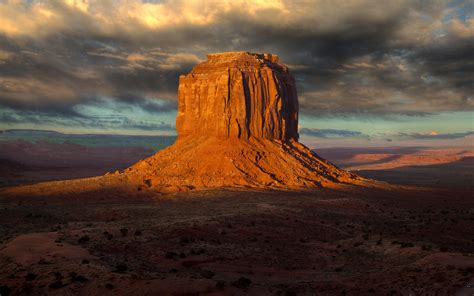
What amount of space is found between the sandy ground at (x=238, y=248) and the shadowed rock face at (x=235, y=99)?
2244cm

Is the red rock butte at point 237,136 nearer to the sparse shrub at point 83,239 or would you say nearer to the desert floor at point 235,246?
the desert floor at point 235,246

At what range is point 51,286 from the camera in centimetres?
1775

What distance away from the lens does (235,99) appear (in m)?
75.4

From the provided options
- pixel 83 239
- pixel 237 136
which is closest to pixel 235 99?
pixel 237 136

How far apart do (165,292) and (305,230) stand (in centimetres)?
2189

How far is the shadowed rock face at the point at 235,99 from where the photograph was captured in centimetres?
7500

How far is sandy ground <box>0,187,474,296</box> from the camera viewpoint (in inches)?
716

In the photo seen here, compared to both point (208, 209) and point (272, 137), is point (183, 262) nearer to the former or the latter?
point (208, 209)

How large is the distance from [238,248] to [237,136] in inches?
1824

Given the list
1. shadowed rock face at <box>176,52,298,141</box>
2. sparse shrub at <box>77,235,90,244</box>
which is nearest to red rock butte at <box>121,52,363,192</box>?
shadowed rock face at <box>176,52,298,141</box>

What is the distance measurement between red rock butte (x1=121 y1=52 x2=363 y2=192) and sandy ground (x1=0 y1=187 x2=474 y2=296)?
33.4 feet

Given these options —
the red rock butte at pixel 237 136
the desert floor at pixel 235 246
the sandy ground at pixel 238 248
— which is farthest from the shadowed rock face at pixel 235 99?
the sandy ground at pixel 238 248

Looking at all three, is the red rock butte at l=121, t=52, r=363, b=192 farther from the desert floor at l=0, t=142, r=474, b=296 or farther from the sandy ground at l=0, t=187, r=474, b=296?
the sandy ground at l=0, t=187, r=474, b=296

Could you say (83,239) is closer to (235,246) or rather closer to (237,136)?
(235,246)
